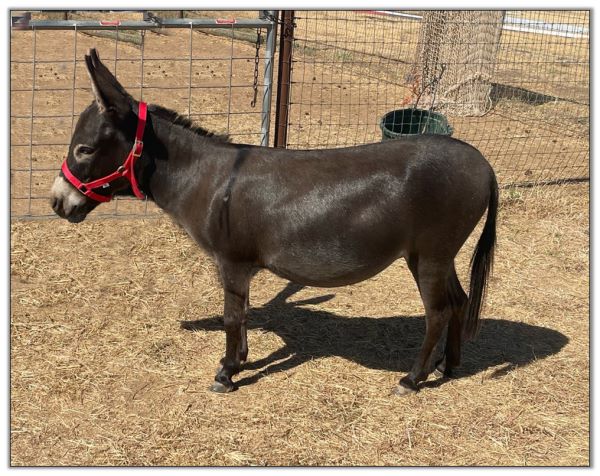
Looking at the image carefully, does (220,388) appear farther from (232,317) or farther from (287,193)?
(287,193)

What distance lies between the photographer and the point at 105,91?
441 cm

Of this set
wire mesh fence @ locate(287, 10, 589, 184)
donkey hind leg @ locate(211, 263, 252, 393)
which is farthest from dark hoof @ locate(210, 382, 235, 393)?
wire mesh fence @ locate(287, 10, 589, 184)

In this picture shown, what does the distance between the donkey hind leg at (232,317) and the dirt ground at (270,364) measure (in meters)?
0.12

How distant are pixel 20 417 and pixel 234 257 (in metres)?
1.67

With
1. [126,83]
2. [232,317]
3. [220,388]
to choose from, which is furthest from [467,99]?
[220,388]

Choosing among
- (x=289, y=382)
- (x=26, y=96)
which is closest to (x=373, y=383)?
(x=289, y=382)

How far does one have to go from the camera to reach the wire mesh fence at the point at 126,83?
7.33 metres

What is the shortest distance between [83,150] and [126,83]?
22.1 feet

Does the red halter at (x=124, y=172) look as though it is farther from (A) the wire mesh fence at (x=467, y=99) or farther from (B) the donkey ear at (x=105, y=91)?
(A) the wire mesh fence at (x=467, y=99)

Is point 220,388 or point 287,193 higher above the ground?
point 287,193

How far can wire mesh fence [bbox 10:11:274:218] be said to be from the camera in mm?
7332

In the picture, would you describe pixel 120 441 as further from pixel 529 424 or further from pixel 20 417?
pixel 529 424

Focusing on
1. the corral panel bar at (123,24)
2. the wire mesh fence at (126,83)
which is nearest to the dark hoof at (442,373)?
the wire mesh fence at (126,83)

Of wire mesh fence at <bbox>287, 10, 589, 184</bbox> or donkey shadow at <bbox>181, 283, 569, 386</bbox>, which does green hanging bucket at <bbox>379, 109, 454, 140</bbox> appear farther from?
donkey shadow at <bbox>181, 283, 569, 386</bbox>
